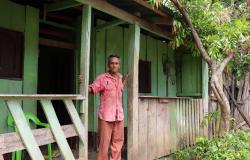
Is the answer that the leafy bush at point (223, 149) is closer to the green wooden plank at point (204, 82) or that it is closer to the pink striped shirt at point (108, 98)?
the pink striped shirt at point (108, 98)

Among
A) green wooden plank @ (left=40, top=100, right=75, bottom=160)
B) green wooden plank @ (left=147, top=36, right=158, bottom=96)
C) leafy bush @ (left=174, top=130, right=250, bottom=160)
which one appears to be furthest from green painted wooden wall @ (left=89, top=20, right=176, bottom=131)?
green wooden plank @ (left=40, top=100, right=75, bottom=160)

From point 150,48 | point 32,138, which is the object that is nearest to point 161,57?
point 150,48

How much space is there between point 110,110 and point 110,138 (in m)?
0.46

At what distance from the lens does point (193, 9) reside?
7.66 meters

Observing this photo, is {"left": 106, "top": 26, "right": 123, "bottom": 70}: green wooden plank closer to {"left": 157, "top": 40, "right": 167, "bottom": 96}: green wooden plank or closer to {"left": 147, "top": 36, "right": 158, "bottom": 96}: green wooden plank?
{"left": 147, "top": 36, "right": 158, "bottom": 96}: green wooden plank

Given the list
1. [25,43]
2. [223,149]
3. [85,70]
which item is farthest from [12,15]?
[223,149]

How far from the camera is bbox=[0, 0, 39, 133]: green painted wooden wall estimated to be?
20.0ft

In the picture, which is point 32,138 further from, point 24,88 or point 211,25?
point 211,25

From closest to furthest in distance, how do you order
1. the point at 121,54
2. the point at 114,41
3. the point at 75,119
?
the point at 75,119 < the point at 114,41 < the point at 121,54

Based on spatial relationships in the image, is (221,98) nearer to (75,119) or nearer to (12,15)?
(75,119)

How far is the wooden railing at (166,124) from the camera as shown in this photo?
7223 millimetres

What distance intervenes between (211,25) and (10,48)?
386 cm

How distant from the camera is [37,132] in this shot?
189 inches

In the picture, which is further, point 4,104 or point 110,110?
point 4,104
